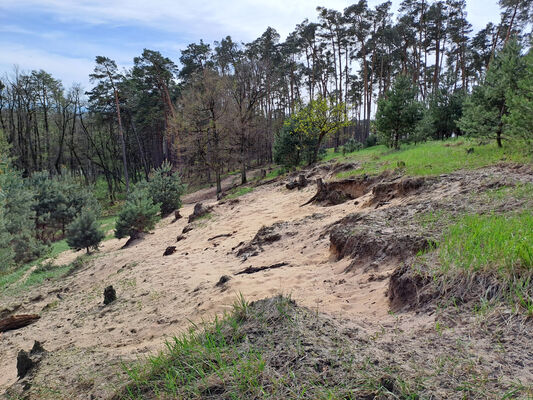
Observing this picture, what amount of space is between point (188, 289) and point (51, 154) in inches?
1672

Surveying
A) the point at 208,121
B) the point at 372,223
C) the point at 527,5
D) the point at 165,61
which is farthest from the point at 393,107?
the point at 165,61

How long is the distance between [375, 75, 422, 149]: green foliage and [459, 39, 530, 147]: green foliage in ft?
22.3

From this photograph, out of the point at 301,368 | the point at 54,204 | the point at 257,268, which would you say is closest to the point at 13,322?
the point at 257,268

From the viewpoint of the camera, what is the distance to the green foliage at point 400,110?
63.1 feet

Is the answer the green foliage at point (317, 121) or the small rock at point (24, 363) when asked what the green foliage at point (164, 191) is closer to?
the green foliage at point (317, 121)

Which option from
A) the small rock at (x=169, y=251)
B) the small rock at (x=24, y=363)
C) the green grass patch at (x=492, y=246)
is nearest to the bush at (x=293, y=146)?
the small rock at (x=169, y=251)

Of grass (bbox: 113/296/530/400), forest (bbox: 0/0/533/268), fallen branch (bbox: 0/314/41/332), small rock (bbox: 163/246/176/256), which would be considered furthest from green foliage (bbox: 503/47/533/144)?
fallen branch (bbox: 0/314/41/332)

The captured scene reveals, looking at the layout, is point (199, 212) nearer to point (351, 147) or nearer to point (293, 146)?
point (293, 146)

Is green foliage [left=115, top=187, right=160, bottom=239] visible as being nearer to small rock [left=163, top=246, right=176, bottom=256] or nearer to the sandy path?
the sandy path

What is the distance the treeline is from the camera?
87.5ft

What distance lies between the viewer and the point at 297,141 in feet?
79.9

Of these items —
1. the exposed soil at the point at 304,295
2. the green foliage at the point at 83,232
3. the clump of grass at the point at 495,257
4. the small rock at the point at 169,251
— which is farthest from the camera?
the green foliage at the point at 83,232

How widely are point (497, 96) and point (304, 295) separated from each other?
11738 millimetres

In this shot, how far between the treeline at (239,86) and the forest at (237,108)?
0.13 metres
